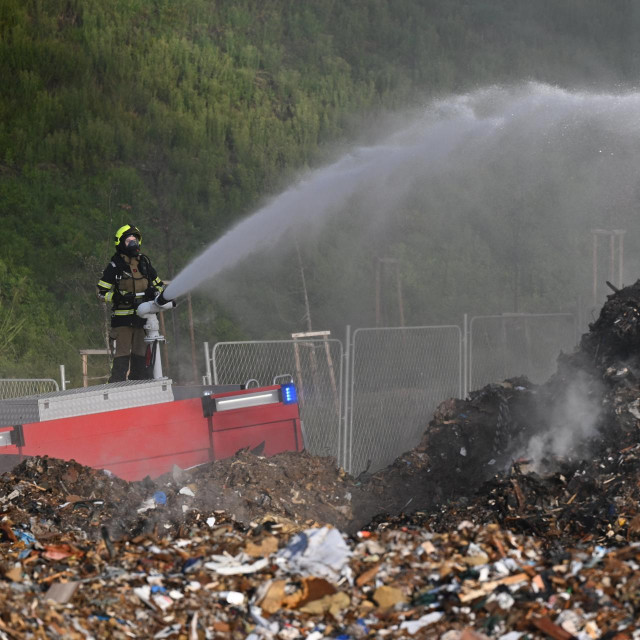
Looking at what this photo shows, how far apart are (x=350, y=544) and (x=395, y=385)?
224 inches

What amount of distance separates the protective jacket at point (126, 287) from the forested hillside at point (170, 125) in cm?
738

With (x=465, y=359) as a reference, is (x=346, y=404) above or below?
below

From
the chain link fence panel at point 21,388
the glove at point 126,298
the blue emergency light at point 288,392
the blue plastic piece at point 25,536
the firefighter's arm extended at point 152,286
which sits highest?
the firefighter's arm extended at point 152,286

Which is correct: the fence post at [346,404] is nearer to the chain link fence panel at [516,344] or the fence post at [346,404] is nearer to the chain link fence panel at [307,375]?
the chain link fence panel at [307,375]

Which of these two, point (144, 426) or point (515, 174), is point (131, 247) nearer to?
point (144, 426)

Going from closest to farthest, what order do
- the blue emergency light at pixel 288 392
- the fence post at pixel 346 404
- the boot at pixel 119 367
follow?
the blue emergency light at pixel 288 392
the boot at pixel 119 367
the fence post at pixel 346 404

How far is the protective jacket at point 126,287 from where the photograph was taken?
9391 millimetres

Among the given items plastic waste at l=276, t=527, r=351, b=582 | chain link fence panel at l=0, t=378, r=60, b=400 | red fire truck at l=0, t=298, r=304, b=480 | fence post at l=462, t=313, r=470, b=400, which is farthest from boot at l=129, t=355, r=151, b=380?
plastic waste at l=276, t=527, r=351, b=582

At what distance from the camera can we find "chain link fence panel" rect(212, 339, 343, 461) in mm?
10227

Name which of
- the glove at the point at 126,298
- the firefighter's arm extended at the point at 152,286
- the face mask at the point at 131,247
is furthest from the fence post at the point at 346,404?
the face mask at the point at 131,247

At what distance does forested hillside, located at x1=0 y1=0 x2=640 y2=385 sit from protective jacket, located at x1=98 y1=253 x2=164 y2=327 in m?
7.38

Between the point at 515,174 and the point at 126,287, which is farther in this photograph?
the point at 515,174

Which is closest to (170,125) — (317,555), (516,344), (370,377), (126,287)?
(516,344)

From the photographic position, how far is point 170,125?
847 inches
